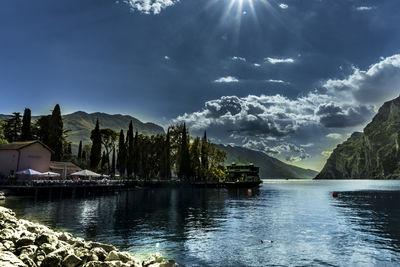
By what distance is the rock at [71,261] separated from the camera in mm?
12703

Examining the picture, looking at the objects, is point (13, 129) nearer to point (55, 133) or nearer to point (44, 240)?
point (55, 133)

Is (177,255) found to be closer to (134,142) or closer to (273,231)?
(273,231)

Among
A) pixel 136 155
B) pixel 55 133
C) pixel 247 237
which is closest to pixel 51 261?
pixel 247 237

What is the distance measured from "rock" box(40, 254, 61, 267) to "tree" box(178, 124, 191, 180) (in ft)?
300

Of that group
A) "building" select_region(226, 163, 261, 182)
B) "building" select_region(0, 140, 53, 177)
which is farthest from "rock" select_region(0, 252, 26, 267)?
"building" select_region(226, 163, 261, 182)

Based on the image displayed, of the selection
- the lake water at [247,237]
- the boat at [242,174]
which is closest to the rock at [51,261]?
the lake water at [247,237]

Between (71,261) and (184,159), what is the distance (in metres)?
92.0

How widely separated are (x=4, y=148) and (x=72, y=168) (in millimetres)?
17322

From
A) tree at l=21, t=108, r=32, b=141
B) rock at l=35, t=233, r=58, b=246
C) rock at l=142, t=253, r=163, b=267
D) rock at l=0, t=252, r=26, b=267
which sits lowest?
rock at l=142, t=253, r=163, b=267

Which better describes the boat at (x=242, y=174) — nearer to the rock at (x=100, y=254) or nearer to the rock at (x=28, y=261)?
the rock at (x=100, y=254)

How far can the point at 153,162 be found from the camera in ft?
349

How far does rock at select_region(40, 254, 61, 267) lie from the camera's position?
12.6 meters

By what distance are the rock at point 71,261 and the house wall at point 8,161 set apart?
5370 cm

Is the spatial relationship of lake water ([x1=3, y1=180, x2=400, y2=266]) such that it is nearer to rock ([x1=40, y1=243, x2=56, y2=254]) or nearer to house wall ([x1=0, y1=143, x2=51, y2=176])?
rock ([x1=40, y1=243, x2=56, y2=254])
